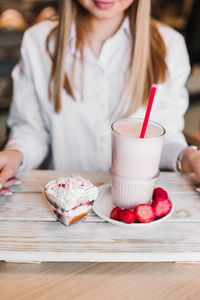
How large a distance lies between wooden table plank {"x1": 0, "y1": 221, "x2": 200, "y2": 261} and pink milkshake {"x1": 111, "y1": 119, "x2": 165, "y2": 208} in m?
0.11

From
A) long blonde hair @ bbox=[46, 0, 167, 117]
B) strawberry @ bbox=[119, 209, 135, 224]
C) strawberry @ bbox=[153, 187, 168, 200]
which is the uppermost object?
long blonde hair @ bbox=[46, 0, 167, 117]

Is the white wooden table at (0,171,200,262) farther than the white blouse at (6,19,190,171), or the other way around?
the white blouse at (6,19,190,171)

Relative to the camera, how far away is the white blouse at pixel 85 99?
1.51 metres

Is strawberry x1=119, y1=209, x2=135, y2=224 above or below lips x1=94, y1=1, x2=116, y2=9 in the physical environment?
below

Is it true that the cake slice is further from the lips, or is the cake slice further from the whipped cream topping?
the lips

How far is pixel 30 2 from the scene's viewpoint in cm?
402

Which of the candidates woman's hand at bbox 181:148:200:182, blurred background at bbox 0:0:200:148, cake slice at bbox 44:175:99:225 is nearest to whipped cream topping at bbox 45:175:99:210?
cake slice at bbox 44:175:99:225

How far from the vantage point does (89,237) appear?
33.6 inches

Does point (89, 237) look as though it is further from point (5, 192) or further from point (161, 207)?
point (5, 192)

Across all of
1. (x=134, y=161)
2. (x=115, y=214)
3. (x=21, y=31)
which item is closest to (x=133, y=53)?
(x=134, y=161)

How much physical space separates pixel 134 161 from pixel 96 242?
238mm

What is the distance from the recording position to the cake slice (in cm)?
85

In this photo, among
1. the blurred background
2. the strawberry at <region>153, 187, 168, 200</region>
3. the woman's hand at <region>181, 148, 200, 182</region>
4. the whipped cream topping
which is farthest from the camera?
the blurred background

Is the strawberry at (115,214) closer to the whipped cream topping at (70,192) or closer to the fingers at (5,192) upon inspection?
the whipped cream topping at (70,192)
